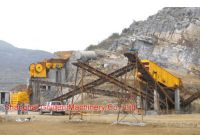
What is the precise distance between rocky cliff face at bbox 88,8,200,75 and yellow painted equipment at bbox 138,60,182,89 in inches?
954

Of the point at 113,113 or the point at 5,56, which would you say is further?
the point at 5,56

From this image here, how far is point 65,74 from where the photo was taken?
70.8 metres

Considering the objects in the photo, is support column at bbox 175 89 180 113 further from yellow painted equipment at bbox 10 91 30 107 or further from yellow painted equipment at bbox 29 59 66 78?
yellow painted equipment at bbox 29 59 66 78

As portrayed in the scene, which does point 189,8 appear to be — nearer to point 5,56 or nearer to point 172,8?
point 172,8

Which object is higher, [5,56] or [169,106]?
[5,56]


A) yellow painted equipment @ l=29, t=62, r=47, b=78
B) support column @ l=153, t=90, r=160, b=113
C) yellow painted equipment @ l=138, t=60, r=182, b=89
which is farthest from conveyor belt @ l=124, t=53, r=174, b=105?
yellow painted equipment @ l=29, t=62, r=47, b=78

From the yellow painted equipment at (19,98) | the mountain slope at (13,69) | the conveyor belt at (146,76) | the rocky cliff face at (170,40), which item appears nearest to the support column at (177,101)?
the conveyor belt at (146,76)

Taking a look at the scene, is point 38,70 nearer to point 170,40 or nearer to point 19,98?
point 19,98

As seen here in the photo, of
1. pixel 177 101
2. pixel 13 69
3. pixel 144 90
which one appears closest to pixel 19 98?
pixel 144 90

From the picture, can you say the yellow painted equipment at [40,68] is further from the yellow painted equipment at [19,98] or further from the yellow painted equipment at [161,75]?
the yellow painted equipment at [161,75]

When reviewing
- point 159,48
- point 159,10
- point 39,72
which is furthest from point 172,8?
point 39,72

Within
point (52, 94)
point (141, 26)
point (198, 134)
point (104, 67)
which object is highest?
point (141, 26)

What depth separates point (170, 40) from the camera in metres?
82.3

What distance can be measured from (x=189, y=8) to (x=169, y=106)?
47.5m
